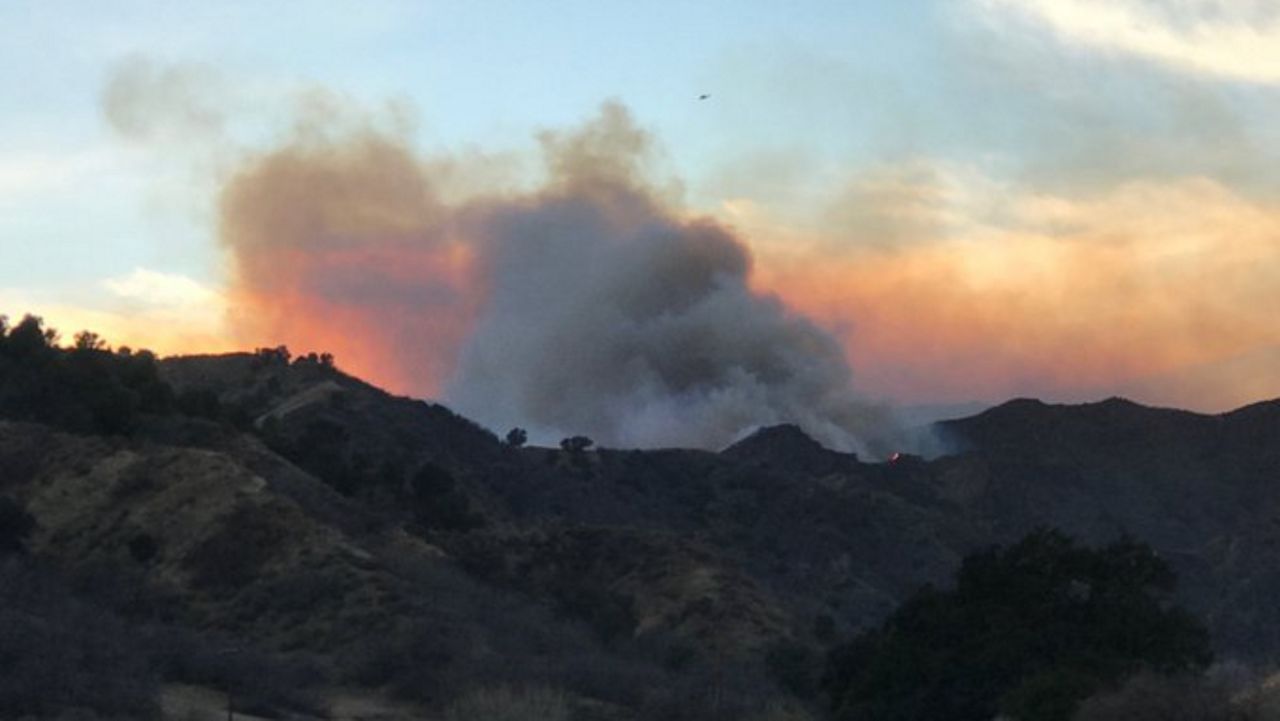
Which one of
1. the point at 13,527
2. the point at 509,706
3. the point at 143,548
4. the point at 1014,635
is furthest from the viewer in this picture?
the point at 143,548

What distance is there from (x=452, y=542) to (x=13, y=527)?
20.1 meters

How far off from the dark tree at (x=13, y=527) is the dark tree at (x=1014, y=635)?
1008 inches

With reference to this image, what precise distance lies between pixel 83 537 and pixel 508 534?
22.3 metres

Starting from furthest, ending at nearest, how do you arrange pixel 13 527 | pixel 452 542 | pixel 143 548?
pixel 452 542 → pixel 143 548 → pixel 13 527

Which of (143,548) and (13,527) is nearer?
(13,527)

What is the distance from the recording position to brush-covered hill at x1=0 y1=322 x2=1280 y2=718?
48.7 metres

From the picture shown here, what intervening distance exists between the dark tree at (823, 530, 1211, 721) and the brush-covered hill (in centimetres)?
642

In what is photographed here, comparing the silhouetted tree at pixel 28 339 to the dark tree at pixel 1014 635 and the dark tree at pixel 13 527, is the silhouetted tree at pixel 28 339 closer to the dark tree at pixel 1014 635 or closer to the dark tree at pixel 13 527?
the dark tree at pixel 13 527

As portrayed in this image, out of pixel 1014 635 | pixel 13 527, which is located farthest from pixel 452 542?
pixel 1014 635

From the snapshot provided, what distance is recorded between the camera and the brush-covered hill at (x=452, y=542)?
160 feet

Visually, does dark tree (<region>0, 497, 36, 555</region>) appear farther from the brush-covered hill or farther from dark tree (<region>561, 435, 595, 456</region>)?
dark tree (<region>561, 435, 595, 456</region>)

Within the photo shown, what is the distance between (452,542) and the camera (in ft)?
241

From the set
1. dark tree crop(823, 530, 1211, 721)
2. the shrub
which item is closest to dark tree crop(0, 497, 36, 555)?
the shrub

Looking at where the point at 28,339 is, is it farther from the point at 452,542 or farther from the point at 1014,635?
the point at 1014,635
